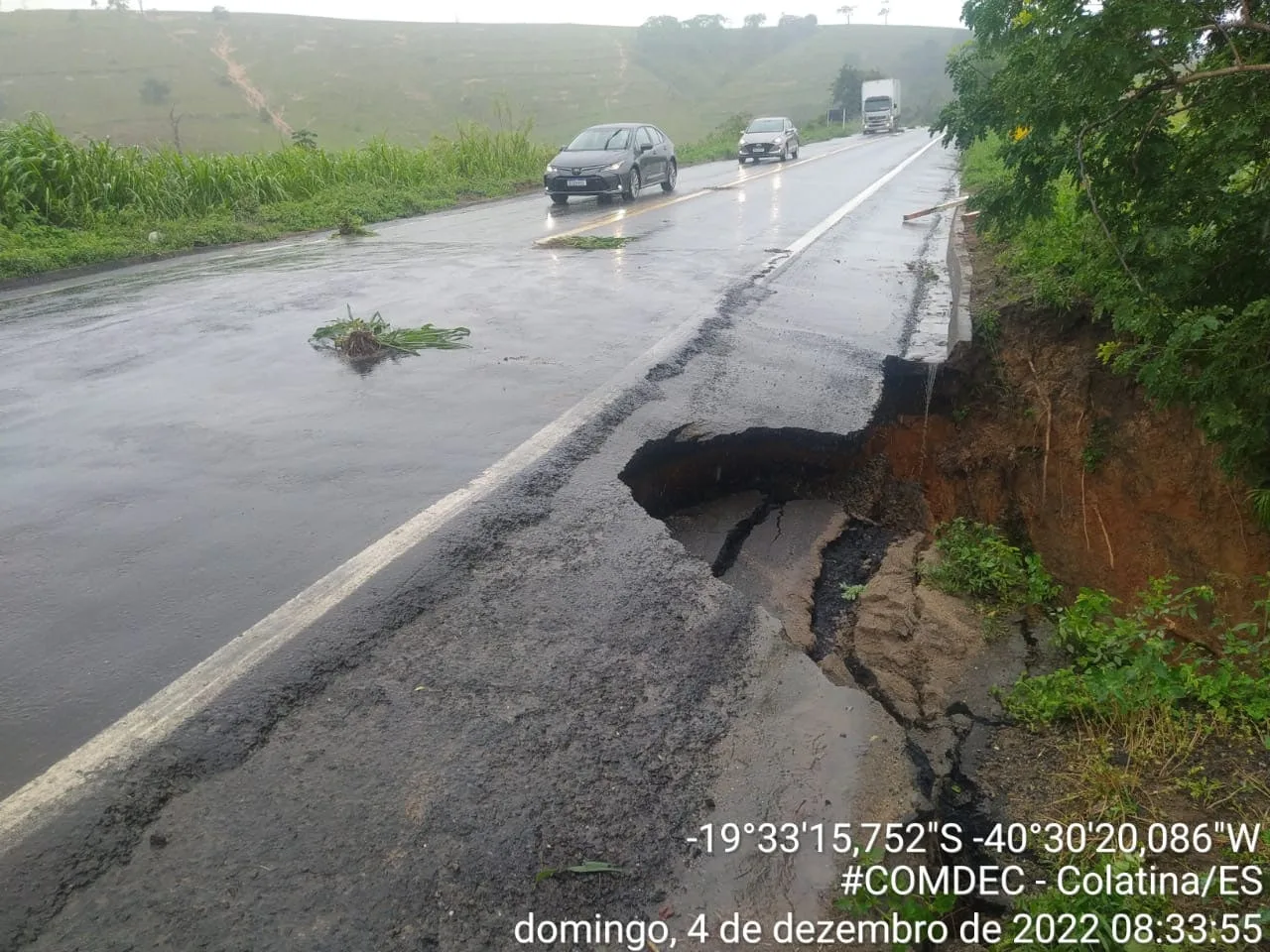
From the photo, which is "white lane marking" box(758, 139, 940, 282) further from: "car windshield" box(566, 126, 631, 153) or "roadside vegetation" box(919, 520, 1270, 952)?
"roadside vegetation" box(919, 520, 1270, 952)

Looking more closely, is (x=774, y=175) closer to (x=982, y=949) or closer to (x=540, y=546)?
(x=540, y=546)

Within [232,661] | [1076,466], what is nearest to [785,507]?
[1076,466]

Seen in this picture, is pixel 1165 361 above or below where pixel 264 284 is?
above

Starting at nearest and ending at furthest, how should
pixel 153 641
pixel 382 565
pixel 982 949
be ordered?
pixel 982 949, pixel 153 641, pixel 382 565

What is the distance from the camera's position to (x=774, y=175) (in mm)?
24938

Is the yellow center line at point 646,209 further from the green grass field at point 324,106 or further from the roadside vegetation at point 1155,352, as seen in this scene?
the roadside vegetation at point 1155,352

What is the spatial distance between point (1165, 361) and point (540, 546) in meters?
2.81

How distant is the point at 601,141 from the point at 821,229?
7.92 meters

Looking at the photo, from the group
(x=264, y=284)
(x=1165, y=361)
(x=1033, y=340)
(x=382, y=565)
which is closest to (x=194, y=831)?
(x=382, y=565)

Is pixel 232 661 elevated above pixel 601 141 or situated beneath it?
situated beneath

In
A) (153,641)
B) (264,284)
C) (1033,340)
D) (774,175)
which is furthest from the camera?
(774,175)

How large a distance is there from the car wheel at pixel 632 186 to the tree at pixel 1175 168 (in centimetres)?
1455

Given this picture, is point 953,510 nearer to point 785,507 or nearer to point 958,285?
point 785,507

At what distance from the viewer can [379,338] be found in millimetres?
7234
